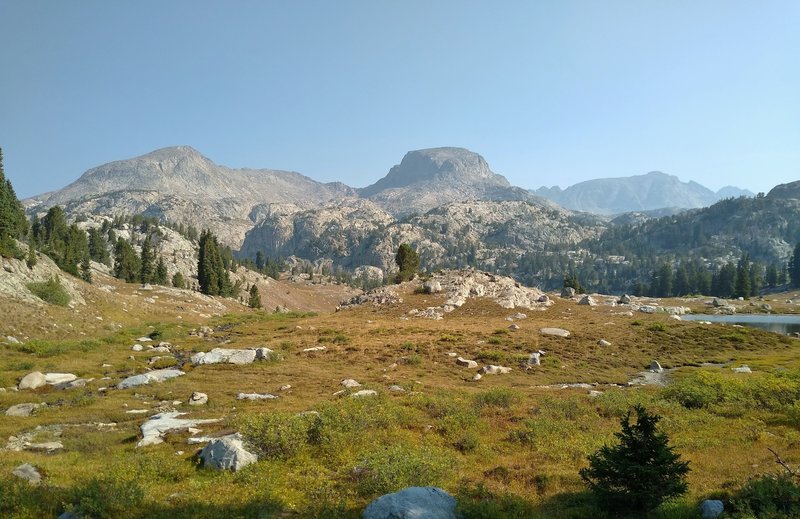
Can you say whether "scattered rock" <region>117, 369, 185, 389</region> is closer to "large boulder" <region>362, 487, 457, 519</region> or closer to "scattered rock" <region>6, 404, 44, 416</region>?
"scattered rock" <region>6, 404, 44, 416</region>

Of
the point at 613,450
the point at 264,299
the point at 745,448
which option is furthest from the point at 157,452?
the point at 264,299

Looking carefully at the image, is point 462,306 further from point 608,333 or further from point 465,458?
point 465,458

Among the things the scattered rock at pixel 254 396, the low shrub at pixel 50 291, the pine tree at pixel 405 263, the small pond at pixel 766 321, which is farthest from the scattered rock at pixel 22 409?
the small pond at pixel 766 321

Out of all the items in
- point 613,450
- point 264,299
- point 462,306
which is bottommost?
point 264,299

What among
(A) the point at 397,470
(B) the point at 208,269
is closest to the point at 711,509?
(A) the point at 397,470

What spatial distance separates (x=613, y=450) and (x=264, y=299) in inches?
7847

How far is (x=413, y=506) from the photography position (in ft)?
37.8

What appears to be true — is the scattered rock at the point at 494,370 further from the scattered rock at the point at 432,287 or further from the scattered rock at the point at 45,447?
the scattered rock at the point at 432,287

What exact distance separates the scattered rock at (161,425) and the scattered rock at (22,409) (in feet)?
22.7

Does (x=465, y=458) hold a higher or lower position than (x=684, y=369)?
higher

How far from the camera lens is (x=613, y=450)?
12.9 m

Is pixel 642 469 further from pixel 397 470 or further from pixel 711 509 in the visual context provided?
pixel 397 470

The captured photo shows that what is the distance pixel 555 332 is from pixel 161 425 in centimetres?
4733

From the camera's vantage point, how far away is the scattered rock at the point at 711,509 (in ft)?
39.2
